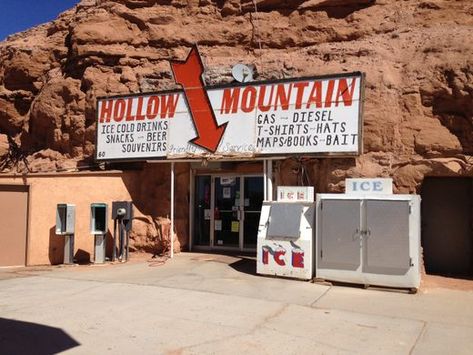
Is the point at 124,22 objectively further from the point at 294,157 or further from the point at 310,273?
the point at 310,273

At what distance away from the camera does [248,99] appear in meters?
12.9

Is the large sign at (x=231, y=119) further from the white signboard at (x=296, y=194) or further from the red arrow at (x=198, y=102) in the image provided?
the white signboard at (x=296, y=194)

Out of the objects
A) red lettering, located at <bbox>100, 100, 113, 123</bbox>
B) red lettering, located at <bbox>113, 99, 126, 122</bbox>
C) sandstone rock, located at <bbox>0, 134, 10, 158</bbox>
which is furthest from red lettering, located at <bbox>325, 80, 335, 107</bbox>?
sandstone rock, located at <bbox>0, 134, 10, 158</bbox>

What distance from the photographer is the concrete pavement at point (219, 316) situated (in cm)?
600

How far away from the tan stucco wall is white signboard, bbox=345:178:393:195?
721 centimetres

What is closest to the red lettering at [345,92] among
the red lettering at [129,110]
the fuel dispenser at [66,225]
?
the red lettering at [129,110]

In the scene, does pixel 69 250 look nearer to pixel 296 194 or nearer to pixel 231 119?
pixel 231 119

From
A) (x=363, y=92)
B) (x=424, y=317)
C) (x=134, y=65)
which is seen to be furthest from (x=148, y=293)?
(x=134, y=65)

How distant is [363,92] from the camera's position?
38.2 feet

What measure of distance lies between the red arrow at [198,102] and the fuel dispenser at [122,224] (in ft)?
8.64

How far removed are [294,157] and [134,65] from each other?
7508 mm

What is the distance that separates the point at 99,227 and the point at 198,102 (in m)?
4.43

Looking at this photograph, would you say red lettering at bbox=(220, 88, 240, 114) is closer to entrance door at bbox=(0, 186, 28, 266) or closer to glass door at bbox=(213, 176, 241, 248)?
glass door at bbox=(213, 176, 241, 248)

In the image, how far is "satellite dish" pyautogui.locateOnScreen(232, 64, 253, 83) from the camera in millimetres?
13242
